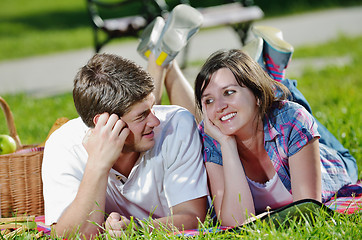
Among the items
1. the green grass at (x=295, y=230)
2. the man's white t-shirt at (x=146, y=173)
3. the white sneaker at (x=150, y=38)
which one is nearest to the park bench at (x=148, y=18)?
the white sneaker at (x=150, y=38)

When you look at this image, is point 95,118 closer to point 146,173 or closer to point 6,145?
point 146,173

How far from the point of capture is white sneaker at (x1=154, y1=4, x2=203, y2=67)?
3887 millimetres

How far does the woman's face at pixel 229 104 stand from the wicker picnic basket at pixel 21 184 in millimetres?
1171

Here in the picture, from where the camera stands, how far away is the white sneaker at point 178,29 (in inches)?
153

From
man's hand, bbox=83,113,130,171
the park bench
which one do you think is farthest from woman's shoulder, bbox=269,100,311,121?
the park bench

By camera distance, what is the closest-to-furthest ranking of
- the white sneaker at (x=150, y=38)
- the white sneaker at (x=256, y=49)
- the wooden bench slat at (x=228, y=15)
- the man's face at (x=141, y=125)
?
the man's face at (x=141, y=125) < the white sneaker at (x=256, y=49) < the white sneaker at (x=150, y=38) < the wooden bench slat at (x=228, y=15)

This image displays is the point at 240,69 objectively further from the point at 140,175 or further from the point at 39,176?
the point at 39,176

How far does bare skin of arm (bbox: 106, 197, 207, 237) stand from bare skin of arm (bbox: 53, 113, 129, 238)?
0.32ft

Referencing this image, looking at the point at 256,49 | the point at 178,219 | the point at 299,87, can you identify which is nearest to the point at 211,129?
the point at 178,219

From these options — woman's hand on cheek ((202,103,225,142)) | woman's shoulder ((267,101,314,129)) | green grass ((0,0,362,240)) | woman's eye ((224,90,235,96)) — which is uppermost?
woman's eye ((224,90,235,96))

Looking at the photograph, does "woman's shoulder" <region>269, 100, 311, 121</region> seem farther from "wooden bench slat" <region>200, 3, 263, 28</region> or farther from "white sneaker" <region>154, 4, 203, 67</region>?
"wooden bench slat" <region>200, 3, 263, 28</region>

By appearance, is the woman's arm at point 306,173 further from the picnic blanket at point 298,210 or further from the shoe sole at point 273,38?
the shoe sole at point 273,38

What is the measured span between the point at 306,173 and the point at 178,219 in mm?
713

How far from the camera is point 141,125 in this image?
3.00 meters
